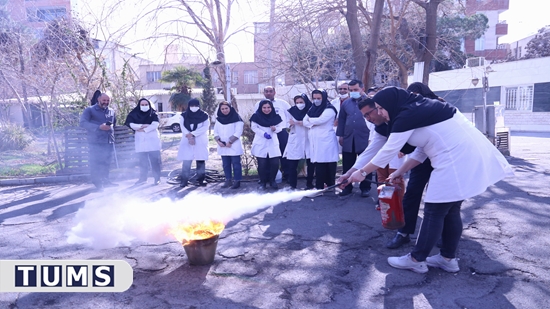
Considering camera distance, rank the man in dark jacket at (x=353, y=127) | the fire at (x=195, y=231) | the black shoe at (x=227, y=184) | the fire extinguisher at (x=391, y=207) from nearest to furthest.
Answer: the fire at (x=195, y=231), the fire extinguisher at (x=391, y=207), the man in dark jacket at (x=353, y=127), the black shoe at (x=227, y=184)

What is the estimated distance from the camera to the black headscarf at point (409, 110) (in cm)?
377

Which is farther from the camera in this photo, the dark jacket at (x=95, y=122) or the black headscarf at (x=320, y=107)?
the dark jacket at (x=95, y=122)

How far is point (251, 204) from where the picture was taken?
6.22 metres

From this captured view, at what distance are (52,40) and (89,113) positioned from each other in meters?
7.47

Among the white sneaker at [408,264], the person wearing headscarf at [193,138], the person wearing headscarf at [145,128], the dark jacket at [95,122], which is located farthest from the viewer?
the person wearing headscarf at [145,128]

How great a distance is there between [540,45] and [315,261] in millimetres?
37157

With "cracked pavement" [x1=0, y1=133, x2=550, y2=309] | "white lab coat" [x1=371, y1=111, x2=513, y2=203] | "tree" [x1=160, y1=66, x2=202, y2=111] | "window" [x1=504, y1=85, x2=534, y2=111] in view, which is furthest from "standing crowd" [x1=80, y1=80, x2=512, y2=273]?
"window" [x1=504, y1=85, x2=534, y2=111]

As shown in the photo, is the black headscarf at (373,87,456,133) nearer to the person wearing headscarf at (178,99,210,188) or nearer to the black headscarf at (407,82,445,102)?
the black headscarf at (407,82,445,102)

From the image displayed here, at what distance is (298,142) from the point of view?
8.17 metres

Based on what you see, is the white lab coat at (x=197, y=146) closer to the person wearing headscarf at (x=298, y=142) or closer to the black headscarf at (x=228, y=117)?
the black headscarf at (x=228, y=117)

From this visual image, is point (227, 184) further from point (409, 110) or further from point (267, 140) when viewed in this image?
point (409, 110)

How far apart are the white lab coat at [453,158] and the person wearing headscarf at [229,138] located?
16.7ft

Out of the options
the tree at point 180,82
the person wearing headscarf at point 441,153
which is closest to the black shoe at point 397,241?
the person wearing headscarf at point 441,153

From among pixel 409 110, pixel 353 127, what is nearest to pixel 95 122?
pixel 353 127
